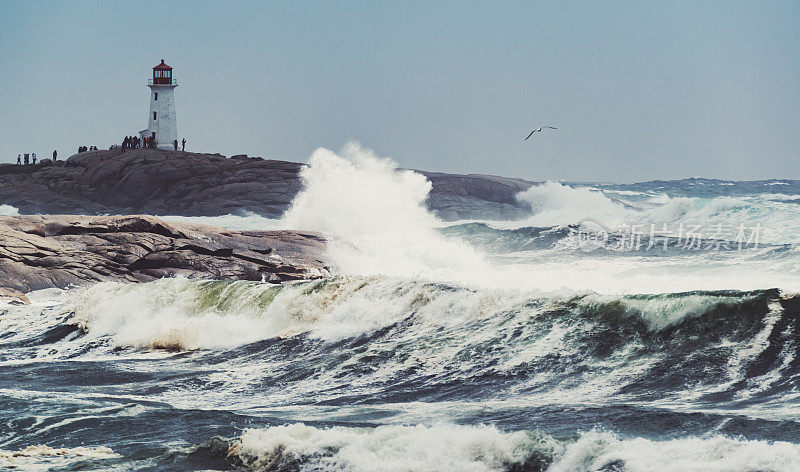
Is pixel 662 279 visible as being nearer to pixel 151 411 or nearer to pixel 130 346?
pixel 130 346

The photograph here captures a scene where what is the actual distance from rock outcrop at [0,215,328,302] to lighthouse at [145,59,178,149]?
36.3 m

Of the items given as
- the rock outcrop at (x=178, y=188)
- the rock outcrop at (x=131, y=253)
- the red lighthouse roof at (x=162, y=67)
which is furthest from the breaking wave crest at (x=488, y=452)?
the red lighthouse roof at (x=162, y=67)

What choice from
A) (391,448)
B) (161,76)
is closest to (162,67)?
(161,76)

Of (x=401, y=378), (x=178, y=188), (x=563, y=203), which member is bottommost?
(x=401, y=378)

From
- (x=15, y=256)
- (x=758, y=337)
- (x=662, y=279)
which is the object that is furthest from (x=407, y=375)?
(x=15, y=256)

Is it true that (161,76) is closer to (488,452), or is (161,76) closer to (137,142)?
(137,142)

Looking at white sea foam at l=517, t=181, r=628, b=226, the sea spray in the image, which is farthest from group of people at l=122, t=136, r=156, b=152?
white sea foam at l=517, t=181, r=628, b=226

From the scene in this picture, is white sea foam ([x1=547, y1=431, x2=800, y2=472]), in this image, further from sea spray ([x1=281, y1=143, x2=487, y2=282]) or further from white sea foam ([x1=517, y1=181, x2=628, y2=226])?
white sea foam ([x1=517, y1=181, x2=628, y2=226])

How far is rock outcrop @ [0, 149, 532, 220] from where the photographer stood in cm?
5912

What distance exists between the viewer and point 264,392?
10914 mm

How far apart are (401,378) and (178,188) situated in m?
52.8

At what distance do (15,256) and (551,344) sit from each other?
17.7 metres

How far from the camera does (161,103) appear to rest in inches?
2539

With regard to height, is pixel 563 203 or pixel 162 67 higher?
pixel 162 67
